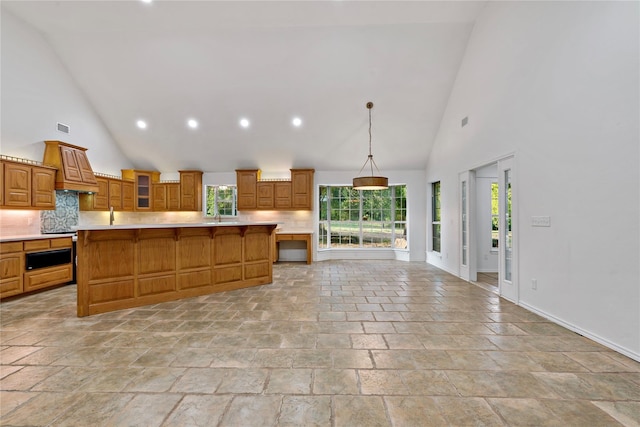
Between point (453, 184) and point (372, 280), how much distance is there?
8.79ft

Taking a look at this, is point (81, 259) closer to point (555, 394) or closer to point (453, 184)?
point (555, 394)

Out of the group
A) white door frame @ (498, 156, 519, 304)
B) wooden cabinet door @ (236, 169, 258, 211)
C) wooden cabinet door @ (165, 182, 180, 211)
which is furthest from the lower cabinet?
white door frame @ (498, 156, 519, 304)

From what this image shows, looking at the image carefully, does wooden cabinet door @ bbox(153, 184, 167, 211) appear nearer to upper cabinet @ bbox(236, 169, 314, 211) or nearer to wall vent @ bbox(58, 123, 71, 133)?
upper cabinet @ bbox(236, 169, 314, 211)

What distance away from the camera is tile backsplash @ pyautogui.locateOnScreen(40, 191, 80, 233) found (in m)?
5.51

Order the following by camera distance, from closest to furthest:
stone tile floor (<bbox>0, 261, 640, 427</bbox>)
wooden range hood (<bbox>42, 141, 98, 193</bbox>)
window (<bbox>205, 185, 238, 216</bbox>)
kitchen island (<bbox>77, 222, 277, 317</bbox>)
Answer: stone tile floor (<bbox>0, 261, 640, 427</bbox>) < kitchen island (<bbox>77, 222, 277, 317</bbox>) < wooden range hood (<bbox>42, 141, 98, 193</bbox>) < window (<bbox>205, 185, 238, 216</bbox>)

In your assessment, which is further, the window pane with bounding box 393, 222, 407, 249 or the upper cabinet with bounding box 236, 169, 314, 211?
the window pane with bounding box 393, 222, 407, 249

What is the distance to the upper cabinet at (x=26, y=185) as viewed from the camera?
14.8 ft

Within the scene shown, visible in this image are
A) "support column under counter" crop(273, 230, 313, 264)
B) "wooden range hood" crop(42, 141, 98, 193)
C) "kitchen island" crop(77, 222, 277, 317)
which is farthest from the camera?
"support column under counter" crop(273, 230, 313, 264)

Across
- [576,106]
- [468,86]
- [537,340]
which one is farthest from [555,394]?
[468,86]

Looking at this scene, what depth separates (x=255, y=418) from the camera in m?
1.73

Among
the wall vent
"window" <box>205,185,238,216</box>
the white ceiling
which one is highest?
the white ceiling

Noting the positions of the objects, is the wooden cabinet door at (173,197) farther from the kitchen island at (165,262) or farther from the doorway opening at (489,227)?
the doorway opening at (489,227)

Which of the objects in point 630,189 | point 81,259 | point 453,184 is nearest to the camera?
point 630,189

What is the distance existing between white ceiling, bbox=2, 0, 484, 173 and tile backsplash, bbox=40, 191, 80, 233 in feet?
6.87
